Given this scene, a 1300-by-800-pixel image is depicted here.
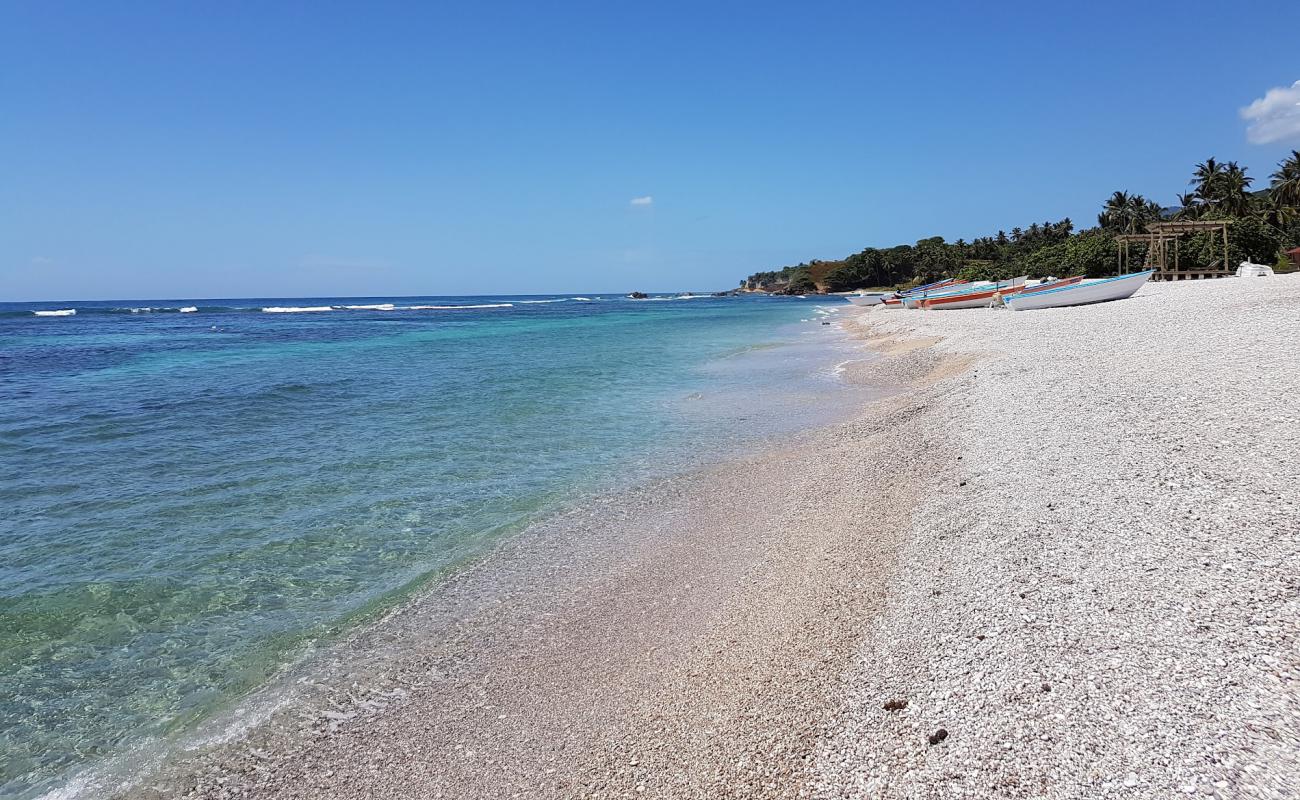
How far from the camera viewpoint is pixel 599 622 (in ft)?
Answer: 19.7

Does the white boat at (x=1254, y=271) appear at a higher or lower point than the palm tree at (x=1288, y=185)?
lower

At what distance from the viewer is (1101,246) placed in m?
55.2

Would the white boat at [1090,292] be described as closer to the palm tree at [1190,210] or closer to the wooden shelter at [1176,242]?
the wooden shelter at [1176,242]

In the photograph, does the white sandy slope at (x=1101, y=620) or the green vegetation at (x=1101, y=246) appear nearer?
the white sandy slope at (x=1101, y=620)

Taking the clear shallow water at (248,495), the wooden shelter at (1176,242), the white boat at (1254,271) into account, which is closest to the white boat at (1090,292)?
the white boat at (1254,271)

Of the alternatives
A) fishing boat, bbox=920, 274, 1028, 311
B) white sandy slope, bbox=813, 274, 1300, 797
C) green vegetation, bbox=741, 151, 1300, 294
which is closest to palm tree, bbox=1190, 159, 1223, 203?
green vegetation, bbox=741, 151, 1300, 294

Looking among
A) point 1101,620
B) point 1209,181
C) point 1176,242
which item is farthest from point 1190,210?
point 1101,620

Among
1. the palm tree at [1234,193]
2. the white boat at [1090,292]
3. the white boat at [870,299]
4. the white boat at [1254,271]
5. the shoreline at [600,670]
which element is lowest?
the shoreline at [600,670]

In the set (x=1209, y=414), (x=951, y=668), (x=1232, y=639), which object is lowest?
(x=951, y=668)

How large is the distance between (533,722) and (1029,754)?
3.09 m

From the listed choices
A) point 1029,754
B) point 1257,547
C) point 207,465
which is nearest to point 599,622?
point 1029,754

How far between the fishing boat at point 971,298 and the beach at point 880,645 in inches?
1467

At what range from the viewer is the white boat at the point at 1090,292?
31219 mm

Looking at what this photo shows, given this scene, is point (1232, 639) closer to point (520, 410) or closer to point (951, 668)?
point (951, 668)
